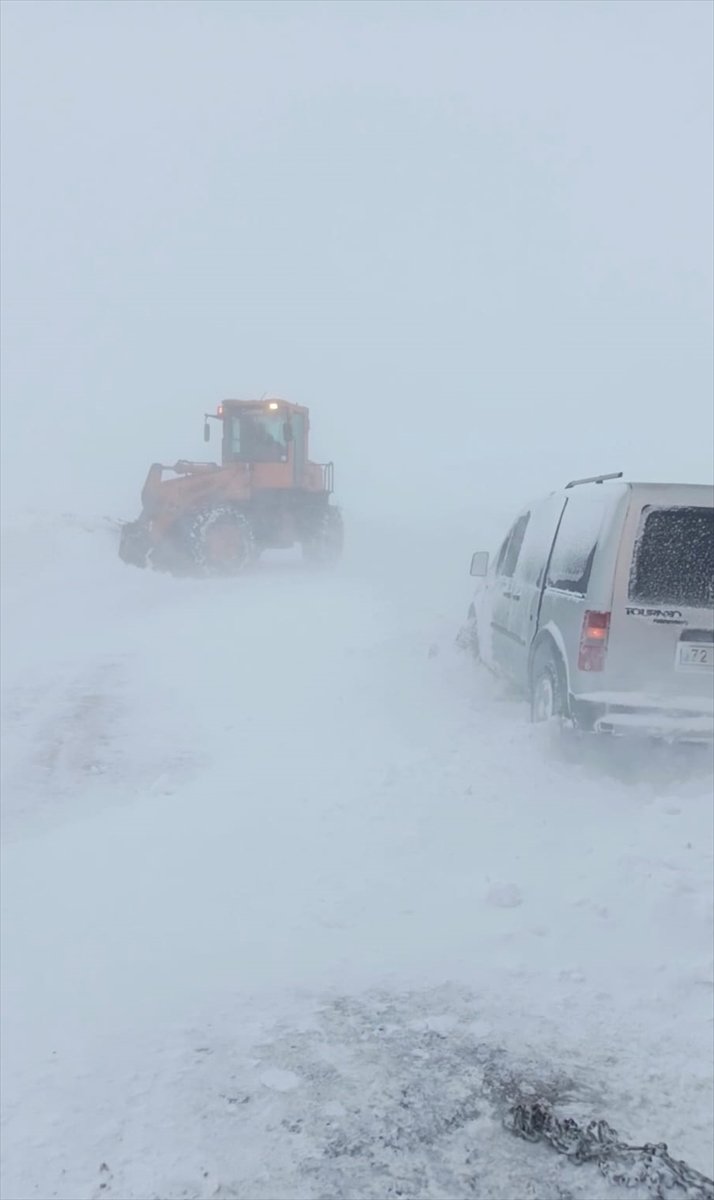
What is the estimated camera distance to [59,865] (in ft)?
16.1

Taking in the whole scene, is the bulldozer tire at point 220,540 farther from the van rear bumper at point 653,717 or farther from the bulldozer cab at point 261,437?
the van rear bumper at point 653,717

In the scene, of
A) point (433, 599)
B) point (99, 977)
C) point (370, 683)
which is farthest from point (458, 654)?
point (99, 977)

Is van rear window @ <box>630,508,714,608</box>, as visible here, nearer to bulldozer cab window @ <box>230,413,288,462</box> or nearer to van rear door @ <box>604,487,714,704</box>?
van rear door @ <box>604,487,714,704</box>

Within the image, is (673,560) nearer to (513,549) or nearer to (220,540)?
(513,549)

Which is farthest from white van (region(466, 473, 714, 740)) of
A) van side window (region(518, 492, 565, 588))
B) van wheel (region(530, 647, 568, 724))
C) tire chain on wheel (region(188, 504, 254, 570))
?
tire chain on wheel (region(188, 504, 254, 570))

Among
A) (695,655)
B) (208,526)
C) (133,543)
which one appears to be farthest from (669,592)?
(133,543)

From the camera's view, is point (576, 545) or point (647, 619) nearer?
point (647, 619)

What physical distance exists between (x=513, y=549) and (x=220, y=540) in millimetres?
10950

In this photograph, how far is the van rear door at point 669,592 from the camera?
6.34m

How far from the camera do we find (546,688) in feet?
23.7

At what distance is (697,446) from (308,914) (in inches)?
2163

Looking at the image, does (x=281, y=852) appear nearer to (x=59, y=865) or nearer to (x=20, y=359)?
(x=59, y=865)

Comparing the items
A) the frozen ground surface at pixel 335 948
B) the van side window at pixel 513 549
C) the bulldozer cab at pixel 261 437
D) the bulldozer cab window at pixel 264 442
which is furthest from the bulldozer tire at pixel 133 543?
the van side window at pixel 513 549

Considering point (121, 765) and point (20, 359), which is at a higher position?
point (20, 359)
